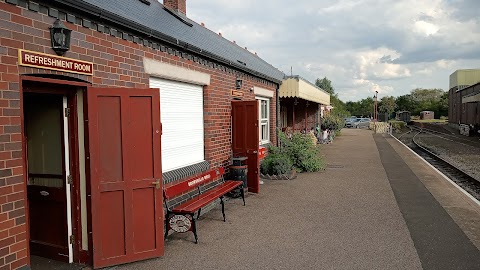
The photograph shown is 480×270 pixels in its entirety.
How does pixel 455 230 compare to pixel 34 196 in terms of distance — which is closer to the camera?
pixel 34 196

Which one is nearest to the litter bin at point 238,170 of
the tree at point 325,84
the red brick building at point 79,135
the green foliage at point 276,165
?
the green foliage at point 276,165

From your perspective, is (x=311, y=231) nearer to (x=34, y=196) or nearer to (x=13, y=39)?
(x=34, y=196)

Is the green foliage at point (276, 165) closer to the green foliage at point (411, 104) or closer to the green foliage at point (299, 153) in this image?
the green foliage at point (299, 153)

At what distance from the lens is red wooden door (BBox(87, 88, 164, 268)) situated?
4539mm

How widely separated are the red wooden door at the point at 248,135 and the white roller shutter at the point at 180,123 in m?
1.23

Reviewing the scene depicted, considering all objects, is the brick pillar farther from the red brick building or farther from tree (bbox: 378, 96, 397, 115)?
tree (bbox: 378, 96, 397, 115)

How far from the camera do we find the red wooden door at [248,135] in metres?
8.76

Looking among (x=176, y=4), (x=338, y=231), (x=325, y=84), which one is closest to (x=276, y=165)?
(x=338, y=231)

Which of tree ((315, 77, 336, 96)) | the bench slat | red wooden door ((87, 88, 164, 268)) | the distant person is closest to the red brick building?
red wooden door ((87, 88, 164, 268))

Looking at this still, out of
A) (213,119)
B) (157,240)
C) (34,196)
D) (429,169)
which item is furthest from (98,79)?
(429,169)

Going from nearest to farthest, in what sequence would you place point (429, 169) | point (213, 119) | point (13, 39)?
point (13, 39) → point (213, 119) → point (429, 169)

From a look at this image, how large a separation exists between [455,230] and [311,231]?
2352 millimetres

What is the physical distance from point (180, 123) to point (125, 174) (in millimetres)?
2566

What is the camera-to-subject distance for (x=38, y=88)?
4.14 meters
